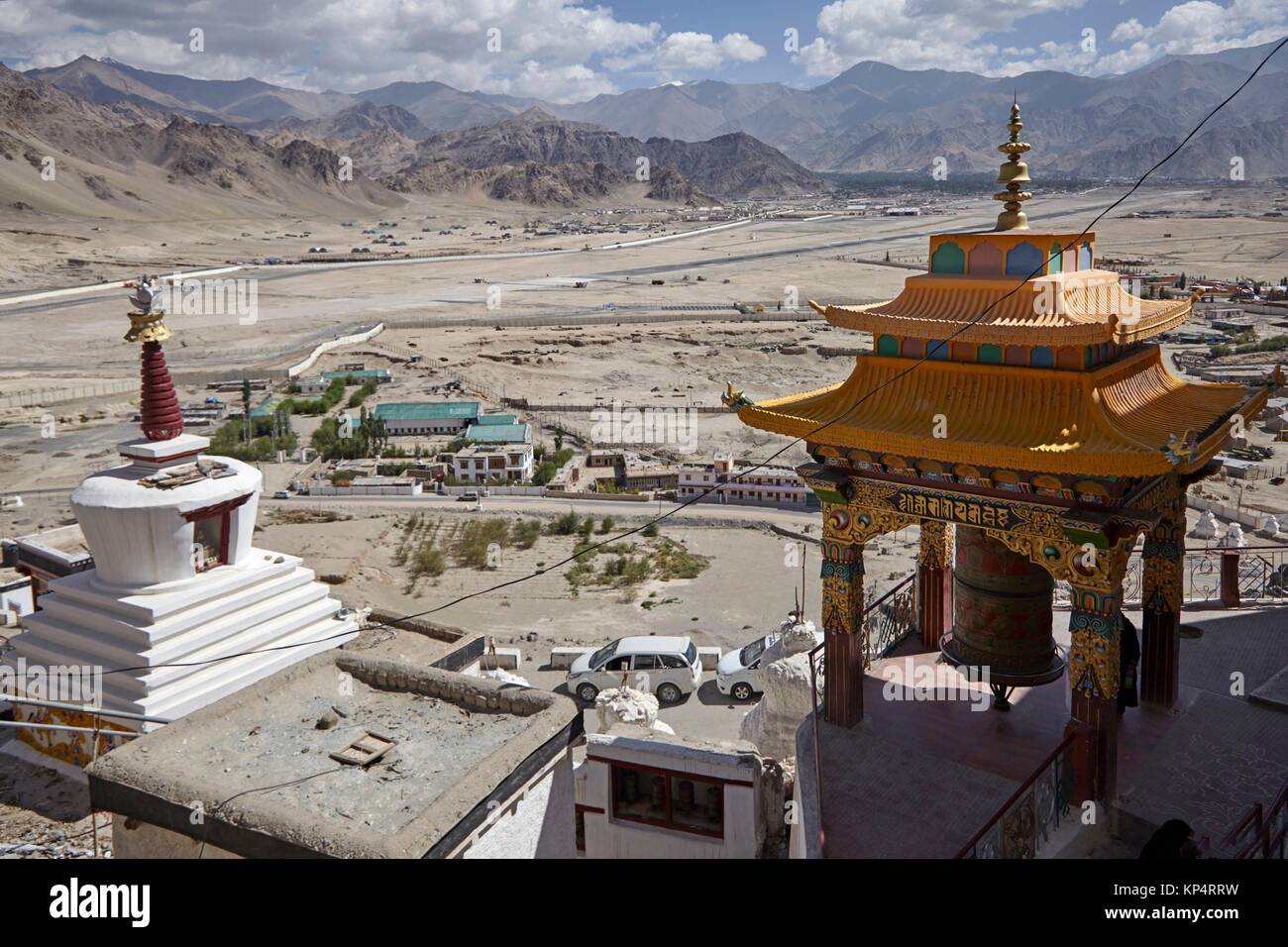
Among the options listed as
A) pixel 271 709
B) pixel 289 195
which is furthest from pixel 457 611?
pixel 289 195

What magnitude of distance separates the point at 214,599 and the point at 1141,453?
11867mm

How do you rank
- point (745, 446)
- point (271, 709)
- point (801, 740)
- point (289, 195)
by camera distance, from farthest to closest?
point (289, 195), point (745, 446), point (801, 740), point (271, 709)

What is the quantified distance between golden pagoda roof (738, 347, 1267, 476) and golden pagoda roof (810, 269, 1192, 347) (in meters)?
0.40

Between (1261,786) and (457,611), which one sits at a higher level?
(1261,786)

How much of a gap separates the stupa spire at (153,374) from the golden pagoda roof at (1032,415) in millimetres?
8703

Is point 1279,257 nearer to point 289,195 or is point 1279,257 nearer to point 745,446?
point 745,446

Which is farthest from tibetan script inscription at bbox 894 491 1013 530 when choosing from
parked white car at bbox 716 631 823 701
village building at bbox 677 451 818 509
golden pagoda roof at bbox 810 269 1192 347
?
village building at bbox 677 451 818 509

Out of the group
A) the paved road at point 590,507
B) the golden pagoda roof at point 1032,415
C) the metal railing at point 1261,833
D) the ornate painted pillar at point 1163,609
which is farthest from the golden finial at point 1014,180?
the paved road at point 590,507

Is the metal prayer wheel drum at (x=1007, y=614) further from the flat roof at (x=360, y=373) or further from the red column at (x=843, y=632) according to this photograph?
the flat roof at (x=360, y=373)

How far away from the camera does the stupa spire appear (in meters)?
14.6

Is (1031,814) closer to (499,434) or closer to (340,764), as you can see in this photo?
(340,764)

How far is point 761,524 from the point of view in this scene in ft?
105

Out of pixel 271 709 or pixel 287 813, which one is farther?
pixel 271 709
